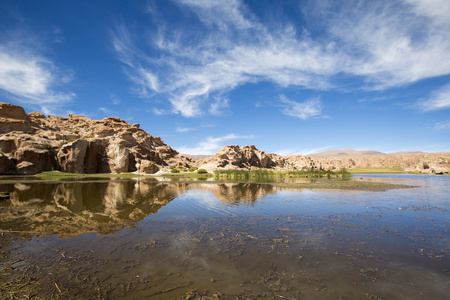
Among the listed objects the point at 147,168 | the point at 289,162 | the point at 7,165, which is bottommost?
the point at 147,168

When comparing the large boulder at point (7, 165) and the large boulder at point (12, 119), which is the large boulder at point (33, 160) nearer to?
the large boulder at point (7, 165)

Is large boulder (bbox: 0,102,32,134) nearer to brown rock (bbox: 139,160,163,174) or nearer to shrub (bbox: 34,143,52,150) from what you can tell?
shrub (bbox: 34,143,52,150)

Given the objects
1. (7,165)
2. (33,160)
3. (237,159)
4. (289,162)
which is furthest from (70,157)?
(289,162)

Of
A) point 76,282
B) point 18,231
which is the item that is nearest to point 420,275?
point 76,282

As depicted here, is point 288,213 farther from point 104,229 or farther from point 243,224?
point 104,229

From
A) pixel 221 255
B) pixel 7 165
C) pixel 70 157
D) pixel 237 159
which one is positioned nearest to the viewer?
pixel 221 255

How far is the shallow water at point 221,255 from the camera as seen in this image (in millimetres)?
5531

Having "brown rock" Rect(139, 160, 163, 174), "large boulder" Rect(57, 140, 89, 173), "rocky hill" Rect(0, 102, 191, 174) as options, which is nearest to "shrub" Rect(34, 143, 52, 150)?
"rocky hill" Rect(0, 102, 191, 174)

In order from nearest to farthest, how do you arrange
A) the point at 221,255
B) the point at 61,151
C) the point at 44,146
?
the point at 221,255
the point at 44,146
the point at 61,151

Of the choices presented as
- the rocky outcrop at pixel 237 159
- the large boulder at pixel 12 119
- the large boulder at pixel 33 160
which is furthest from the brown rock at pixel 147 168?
the large boulder at pixel 12 119

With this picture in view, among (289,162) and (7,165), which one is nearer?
(7,165)

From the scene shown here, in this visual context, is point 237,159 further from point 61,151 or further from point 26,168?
point 26,168

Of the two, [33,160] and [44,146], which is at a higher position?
[44,146]

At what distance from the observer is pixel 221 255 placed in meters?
7.68
